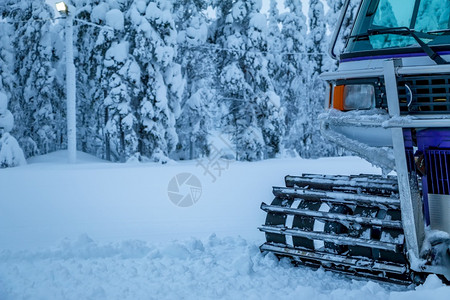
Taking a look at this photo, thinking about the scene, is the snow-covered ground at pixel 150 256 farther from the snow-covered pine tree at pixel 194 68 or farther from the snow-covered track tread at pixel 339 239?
the snow-covered pine tree at pixel 194 68

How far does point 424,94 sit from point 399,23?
131cm

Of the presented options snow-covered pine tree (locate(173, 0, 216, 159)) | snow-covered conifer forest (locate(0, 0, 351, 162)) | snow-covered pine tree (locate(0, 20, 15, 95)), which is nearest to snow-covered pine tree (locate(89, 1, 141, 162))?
snow-covered conifer forest (locate(0, 0, 351, 162))

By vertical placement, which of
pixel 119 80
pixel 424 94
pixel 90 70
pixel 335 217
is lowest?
pixel 335 217

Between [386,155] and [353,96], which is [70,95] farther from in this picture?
[386,155]

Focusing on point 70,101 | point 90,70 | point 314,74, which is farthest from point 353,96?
point 314,74

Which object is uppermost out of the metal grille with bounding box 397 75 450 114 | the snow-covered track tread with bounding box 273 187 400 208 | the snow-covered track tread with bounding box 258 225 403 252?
the metal grille with bounding box 397 75 450 114

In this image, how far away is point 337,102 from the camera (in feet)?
14.9

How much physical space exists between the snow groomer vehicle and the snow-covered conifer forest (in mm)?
18885

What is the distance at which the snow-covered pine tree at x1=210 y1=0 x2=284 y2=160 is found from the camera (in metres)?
25.8

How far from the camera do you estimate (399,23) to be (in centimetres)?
470

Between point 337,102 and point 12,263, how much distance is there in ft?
12.5

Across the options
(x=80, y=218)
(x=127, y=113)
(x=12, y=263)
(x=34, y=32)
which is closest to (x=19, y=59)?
(x=34, y=32)

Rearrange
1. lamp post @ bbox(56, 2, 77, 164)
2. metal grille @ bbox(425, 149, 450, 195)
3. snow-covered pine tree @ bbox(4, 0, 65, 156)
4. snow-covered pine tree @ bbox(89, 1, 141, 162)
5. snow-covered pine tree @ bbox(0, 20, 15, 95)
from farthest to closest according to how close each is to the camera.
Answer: snow-covered pine tree @ bbox(4, 0, 65, 156), snow-covered pine tree @ bbox(0, 20, 15, 95), snow-covered pine tree @ bbox(89, 1, 141, 162), lamp post @ bbox(56, 2, 77, 164), metal grille @ bbox(425, 149, 450, 195)

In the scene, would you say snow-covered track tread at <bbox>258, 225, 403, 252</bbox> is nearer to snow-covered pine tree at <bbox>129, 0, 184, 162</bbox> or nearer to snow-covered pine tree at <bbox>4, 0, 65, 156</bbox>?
snow-covered pine tree at <bbox>129, 0, 184, 162</bbox>
